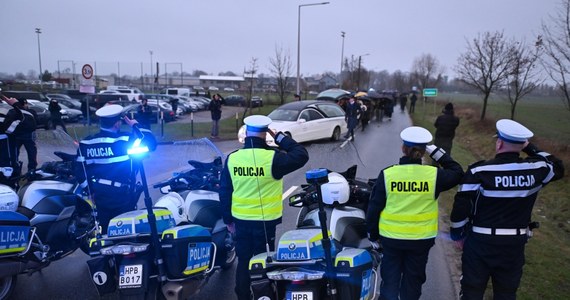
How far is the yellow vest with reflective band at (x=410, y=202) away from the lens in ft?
11.1

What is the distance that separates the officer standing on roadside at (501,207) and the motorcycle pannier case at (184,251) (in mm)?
2225

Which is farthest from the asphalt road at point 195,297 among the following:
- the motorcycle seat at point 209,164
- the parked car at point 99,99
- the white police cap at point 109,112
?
the parked car at point 99,99

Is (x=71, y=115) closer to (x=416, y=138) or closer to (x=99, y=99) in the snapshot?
(x=99, y=99)

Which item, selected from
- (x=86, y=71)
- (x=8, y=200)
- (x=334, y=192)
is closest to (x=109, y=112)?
(x=8, y=200)

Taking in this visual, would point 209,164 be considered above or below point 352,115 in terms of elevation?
above

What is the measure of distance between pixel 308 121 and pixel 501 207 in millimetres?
13297

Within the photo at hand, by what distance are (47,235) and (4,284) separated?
581 mm

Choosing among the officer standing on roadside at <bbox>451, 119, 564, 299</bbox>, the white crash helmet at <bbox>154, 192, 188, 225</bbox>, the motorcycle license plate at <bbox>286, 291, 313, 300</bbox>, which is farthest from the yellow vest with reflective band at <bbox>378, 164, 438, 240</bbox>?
the white crash helmet at <bbox>154, 192, 188, 225</bbox>

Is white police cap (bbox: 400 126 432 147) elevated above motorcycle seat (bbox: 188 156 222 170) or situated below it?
above

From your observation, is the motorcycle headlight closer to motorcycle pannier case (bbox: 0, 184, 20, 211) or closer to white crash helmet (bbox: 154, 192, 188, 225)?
white crash helmet (bbox: 154, 192, 188, 225)

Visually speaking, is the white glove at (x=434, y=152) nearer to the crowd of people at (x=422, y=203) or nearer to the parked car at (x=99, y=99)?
the crowd of people at (x=422, y=203)

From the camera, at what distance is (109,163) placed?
4316mm

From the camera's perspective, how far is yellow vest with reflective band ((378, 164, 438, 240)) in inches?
133

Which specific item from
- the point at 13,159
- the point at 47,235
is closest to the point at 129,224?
the point at 47,235
